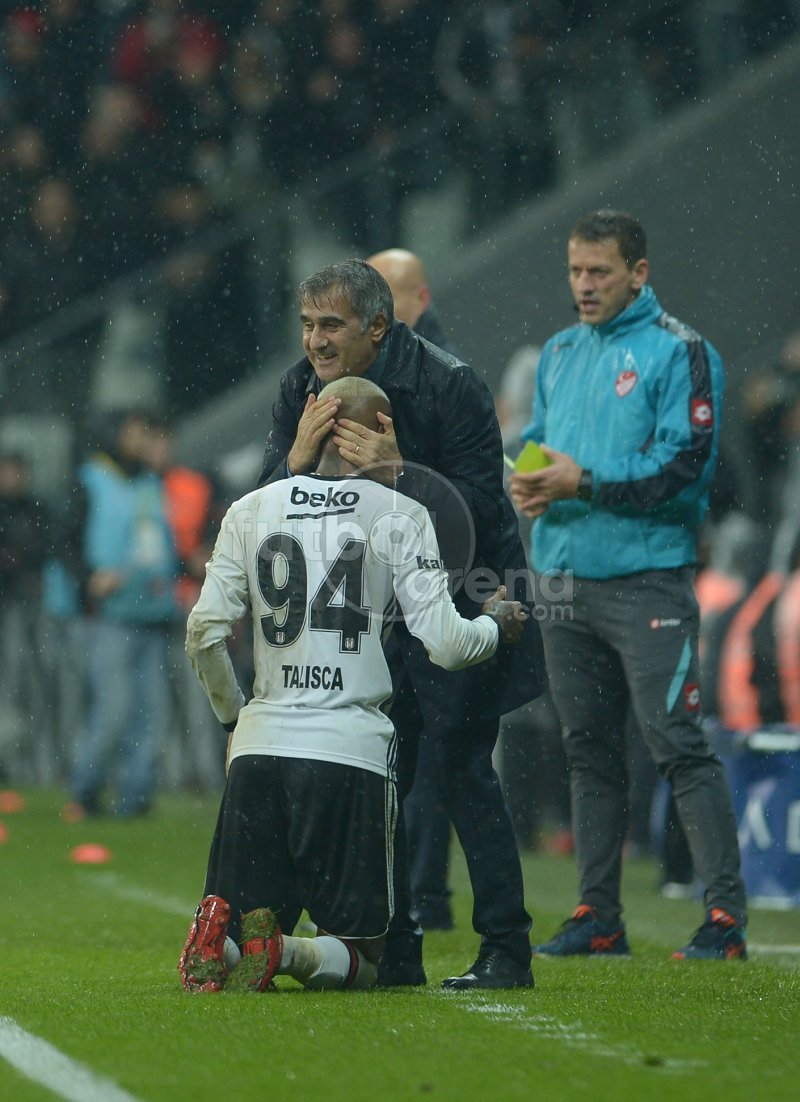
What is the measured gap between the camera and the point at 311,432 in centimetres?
486

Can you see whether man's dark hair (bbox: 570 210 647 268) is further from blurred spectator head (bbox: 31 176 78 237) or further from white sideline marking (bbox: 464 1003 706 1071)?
blurred spectator head (bbox: 31 176 78 237)

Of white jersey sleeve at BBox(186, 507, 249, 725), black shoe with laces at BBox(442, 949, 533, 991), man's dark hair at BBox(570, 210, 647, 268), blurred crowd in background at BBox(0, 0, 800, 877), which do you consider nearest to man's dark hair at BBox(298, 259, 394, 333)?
white jersey sleeve at BBox(186, 507, 249, 725)

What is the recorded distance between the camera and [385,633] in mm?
4938

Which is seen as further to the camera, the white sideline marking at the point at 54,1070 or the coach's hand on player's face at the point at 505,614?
the coach's hand on player's face at the point at 505,614

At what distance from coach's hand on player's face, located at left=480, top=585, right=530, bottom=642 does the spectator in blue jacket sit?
21.6ft

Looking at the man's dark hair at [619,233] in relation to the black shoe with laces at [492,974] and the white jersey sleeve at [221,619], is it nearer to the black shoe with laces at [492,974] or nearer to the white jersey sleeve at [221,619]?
the white jersey sleeve at [221,619]

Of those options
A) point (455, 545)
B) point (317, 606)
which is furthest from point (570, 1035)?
point (455, 545)

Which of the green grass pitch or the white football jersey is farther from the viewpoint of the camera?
the white football jersey

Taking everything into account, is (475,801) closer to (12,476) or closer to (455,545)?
(455,545)

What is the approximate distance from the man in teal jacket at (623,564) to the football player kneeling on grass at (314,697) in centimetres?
127

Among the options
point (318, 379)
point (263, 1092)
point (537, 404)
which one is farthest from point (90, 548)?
point (263, 1092)

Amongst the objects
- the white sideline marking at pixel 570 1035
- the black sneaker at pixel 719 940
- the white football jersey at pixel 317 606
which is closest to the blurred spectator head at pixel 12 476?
the black sneaker at pixel 719 940

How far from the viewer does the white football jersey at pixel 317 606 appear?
474 centimetres

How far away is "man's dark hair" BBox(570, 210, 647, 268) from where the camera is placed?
6191 millimetres
